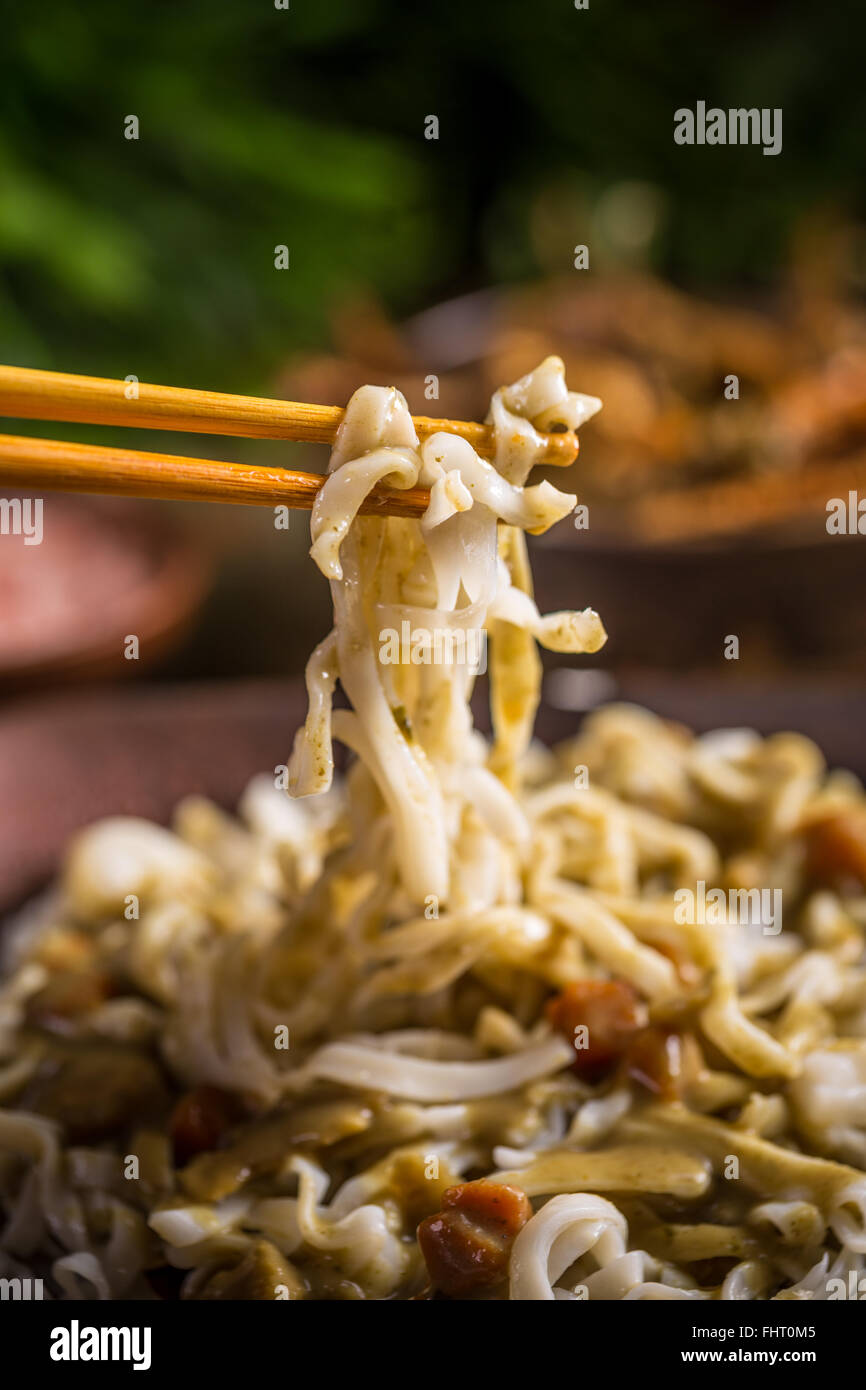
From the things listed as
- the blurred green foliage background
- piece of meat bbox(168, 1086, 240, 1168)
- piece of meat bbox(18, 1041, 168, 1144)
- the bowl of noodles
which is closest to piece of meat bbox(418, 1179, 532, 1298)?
the bowl of noodles

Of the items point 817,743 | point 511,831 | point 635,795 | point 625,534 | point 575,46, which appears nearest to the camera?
point 511,831

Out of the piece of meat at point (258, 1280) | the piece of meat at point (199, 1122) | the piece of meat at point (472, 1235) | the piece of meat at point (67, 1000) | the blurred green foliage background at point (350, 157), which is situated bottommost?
the piece of meat at point (258, 1280)

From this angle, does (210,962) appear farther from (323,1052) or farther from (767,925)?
(767,925)

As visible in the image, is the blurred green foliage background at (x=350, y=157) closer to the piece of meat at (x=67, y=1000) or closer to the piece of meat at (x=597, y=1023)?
the piece of meat at (x=67, y=1000)

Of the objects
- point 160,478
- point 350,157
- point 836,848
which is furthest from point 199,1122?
point 350,157

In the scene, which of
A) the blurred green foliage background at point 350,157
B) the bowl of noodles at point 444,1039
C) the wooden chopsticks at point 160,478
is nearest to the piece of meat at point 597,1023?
the bowl of noodles at point 444,1039
